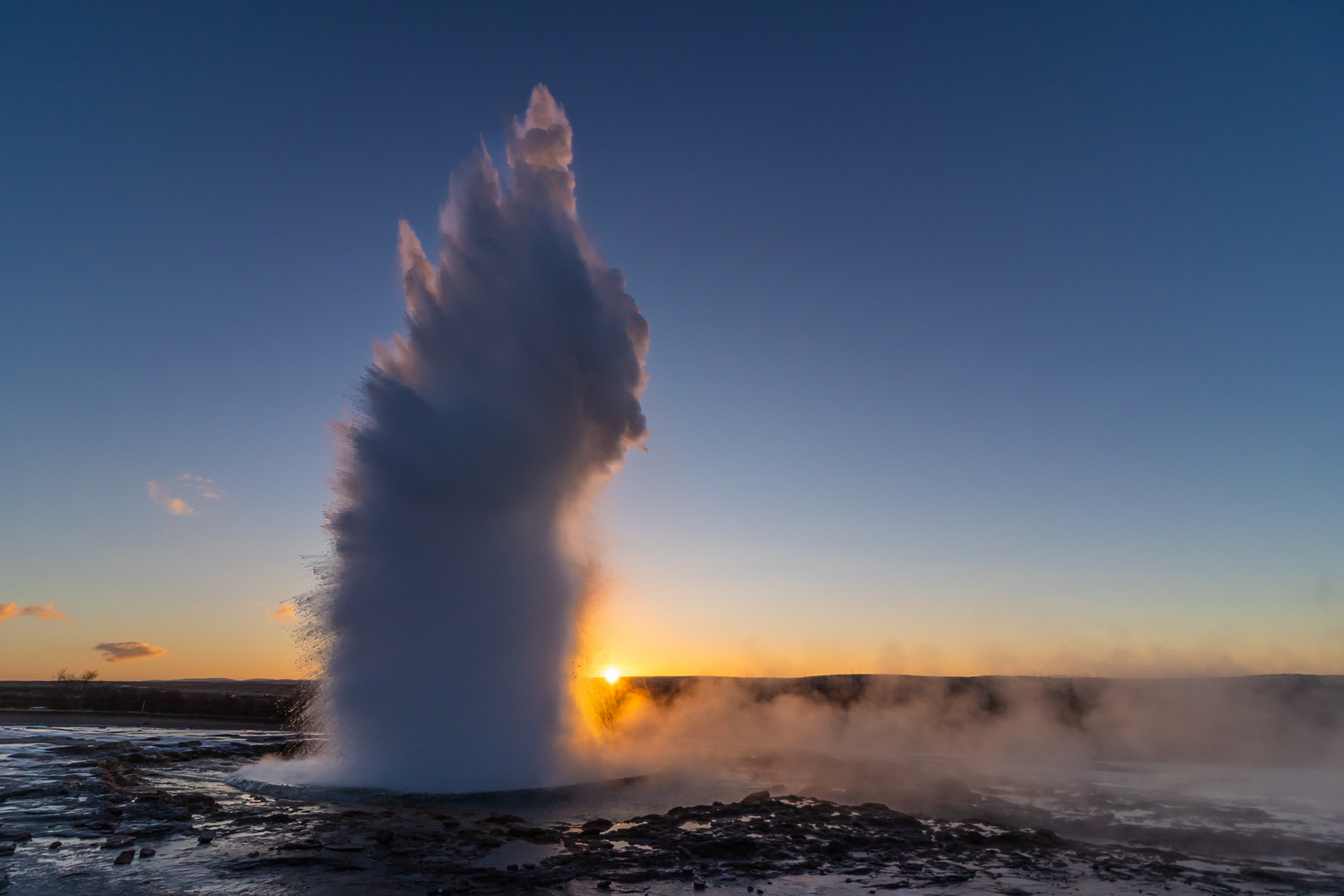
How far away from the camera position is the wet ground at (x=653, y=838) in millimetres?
9914

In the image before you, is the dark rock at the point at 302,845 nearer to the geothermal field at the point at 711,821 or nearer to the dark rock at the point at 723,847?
the geothermal field at the point at 711,821

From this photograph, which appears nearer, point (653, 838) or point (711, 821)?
point (653, 838)

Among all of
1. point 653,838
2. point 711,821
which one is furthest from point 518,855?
point 711,821

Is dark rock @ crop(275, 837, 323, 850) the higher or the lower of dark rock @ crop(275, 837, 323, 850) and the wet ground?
the higher

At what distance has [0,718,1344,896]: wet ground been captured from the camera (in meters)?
9.91

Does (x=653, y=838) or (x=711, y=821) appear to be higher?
(x=653, y=838)

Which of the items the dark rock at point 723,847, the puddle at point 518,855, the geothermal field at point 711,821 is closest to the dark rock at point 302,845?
the geothermal field at point 711,821

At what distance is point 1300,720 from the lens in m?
32.8

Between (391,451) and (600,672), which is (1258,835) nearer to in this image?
(600,672)

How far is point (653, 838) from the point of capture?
1276 centimetres

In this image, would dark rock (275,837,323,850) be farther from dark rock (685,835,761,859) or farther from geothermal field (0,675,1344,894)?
dark rock (685,835,761,859)

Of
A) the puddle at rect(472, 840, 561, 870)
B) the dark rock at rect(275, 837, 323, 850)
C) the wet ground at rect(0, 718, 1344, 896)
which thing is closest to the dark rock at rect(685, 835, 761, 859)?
the wet ground at rect(0, 718, 1344, 896)

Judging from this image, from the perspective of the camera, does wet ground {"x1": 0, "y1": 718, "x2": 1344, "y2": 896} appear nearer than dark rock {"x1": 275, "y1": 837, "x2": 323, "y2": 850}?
Yes

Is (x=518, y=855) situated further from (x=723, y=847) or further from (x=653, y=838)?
(x=723, y=847)
